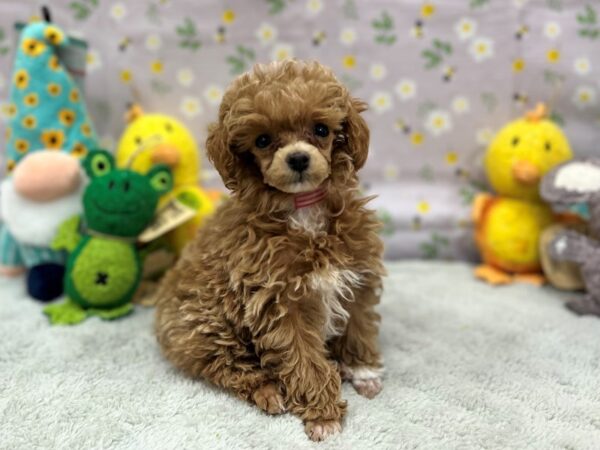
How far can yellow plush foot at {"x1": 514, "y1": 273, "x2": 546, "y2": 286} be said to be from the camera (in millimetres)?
1924

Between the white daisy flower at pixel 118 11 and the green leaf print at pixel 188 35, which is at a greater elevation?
the white daisy flower at pixel 118 11

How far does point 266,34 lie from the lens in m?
2.03

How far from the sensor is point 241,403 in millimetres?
1269

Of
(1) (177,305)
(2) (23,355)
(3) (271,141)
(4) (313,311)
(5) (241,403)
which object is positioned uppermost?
(3) (271,141)

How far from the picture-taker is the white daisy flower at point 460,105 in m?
2.09

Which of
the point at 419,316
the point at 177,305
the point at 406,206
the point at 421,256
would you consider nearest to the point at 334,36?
the point at 406,206

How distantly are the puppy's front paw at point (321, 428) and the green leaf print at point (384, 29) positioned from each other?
139 cm

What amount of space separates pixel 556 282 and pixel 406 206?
0.58 meters

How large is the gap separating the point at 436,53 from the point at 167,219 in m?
1.12

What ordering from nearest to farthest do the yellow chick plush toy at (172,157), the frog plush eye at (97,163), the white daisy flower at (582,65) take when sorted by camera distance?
1. the frog plush eye at (97,163)
2. the yellow chick plush toy at (172,157)
3. the white daisy flower at (582,65)

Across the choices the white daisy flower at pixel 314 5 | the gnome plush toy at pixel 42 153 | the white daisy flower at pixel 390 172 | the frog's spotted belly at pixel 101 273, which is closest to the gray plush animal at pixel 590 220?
the white daisy flower at pixel 390 172

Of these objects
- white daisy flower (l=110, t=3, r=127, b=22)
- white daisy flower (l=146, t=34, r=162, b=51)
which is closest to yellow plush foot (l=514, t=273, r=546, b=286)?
white daisy flower (l=146, t=34, r=162, b=51)

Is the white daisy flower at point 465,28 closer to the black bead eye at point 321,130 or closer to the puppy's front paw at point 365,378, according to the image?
the black bead eye at point 321,130

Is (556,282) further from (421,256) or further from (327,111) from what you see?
(327,111)
